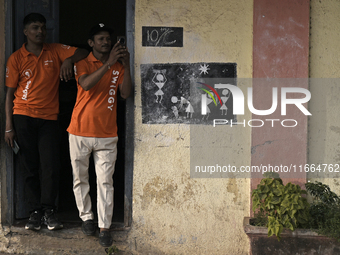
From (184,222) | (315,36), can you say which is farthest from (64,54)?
(315,36)

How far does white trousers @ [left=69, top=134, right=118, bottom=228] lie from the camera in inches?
143

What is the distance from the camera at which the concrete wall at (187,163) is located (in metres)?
3.71

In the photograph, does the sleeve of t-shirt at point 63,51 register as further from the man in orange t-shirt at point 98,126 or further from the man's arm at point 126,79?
the man's arm at point 126,79

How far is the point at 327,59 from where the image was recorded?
144 inches

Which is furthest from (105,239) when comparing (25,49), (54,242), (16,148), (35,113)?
(25,49)

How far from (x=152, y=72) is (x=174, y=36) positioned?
42 centimetres

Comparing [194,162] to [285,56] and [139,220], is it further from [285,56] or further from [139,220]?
[285,56]

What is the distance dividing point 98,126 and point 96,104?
22 centimetres

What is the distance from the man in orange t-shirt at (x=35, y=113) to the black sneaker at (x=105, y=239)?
0.48 metres

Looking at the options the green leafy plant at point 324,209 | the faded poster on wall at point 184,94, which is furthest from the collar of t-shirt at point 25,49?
the green leafy plant at point 324,209

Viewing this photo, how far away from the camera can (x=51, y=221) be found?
3.76 meters

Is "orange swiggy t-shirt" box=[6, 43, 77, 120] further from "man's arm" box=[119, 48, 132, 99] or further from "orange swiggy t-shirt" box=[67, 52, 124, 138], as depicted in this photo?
"man's arm" box=[119, 48, 132, 99]

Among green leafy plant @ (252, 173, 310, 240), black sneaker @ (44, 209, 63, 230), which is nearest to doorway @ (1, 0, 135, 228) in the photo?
black sneaker @ (44, 209, 63, 230)

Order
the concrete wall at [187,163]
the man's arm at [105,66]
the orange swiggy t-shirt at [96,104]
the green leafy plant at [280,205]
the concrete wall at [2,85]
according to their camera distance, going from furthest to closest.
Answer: the concrete wall at [2,85]
the concrete wall at [187,163]
the orange swiggy t-shirt at [96,104]
the man's arm at [105,66]
the green leafy plant at [280,205]
